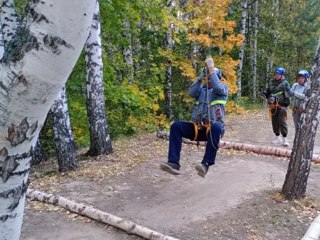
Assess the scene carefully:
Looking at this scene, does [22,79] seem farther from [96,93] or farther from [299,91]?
[299,91]

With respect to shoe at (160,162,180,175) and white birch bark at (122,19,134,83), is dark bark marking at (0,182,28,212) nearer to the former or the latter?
shoe at (160,162,180,175)

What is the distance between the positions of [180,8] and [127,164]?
6.50 metres

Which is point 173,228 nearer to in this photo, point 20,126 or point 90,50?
point 20,126

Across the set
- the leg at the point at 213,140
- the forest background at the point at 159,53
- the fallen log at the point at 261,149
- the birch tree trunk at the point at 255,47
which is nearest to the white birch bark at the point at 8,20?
the forest background at the point at 159,53

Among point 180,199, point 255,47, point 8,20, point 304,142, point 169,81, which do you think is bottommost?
point 180,199

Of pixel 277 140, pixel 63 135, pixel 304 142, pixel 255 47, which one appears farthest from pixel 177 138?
pixel 255 47

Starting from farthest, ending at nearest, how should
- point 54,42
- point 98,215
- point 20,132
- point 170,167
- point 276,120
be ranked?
1. point 276,120
2. point 170,167
3. point 98,215
4. point 20,132
5. point 54,42

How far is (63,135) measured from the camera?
693 centimetres

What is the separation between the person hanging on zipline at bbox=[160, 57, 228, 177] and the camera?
534 centimetres

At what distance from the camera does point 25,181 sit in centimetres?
188

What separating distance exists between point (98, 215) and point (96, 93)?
3185mm

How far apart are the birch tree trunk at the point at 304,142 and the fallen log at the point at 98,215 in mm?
2091

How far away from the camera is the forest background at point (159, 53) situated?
32.9ft

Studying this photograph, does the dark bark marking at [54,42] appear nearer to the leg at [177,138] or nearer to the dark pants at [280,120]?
the leg at [177,138]
